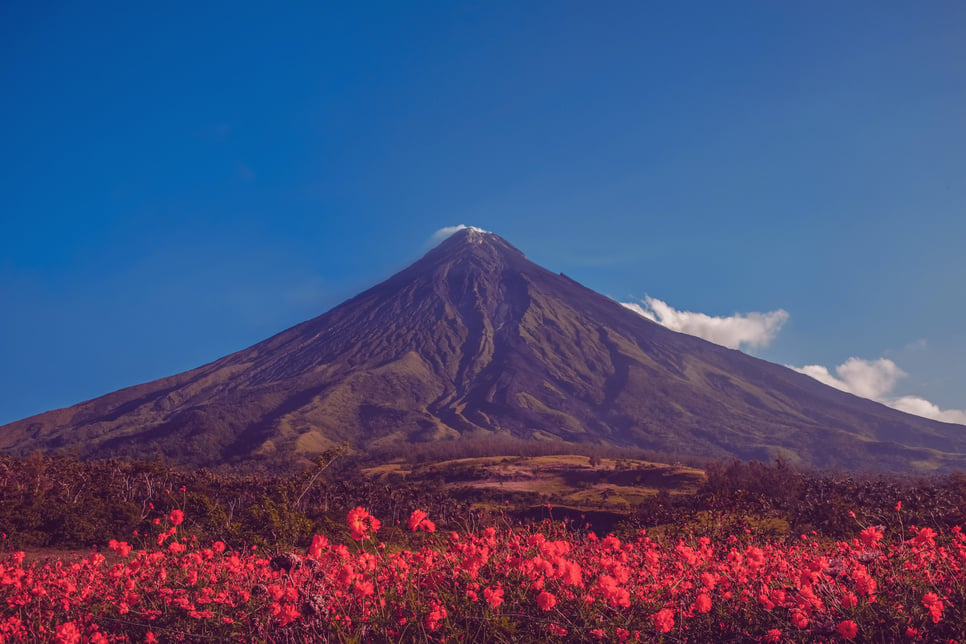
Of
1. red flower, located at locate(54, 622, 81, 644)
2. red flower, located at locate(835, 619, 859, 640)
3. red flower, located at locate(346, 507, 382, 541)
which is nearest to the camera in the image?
red flower, located at locate(835, 619, 859, 640)

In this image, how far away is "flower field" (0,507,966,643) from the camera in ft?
11.8

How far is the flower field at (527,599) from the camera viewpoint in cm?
360

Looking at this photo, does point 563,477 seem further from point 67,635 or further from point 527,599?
point 67,635

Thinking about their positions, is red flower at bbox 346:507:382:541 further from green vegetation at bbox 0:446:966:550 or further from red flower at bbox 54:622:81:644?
red flower at bbox 54:622:81:644

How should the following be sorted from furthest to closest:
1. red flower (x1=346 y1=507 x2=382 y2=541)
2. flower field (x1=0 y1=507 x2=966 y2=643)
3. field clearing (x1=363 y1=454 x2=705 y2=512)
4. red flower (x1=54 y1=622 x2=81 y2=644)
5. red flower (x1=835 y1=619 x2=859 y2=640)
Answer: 1. field clearing (x1=363 y1=454 x2=705 y2=512)
2. red flower (x1=54 y1=622 x2=81 y2=644)
3. flower field (x1=0 y1=507 x2=966 y2=643)
4. red flower (x1=346 y1=507 x2=382 y2=541)
5. red flower (x1=835 y1=619 x2=859 y2=640)

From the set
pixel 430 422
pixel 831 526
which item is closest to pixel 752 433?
pixel 430 422

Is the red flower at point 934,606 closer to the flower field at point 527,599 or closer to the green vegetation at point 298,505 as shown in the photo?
the flower field at point 527,599

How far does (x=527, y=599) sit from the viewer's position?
4270mm

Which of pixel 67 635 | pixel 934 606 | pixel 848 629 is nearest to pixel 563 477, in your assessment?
pixel 67 635

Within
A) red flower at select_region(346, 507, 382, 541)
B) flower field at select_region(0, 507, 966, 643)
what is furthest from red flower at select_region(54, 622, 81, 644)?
red flower at select_region(346, 507, 382, 541)

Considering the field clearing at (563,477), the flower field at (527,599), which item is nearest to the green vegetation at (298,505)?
the flower field at (527,599)

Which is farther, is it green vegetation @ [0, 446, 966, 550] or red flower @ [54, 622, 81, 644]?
green vegetation @ [0, 446, 966, 550]

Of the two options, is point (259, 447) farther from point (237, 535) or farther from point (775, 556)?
point (775, 556)

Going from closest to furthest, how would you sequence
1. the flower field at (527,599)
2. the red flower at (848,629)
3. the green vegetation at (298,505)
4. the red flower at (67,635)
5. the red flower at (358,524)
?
the red flower at (848,629), the red flower at (358,524), the flower field at (527,599), the red flower at (67,635), the green vegetation at (298,505)
